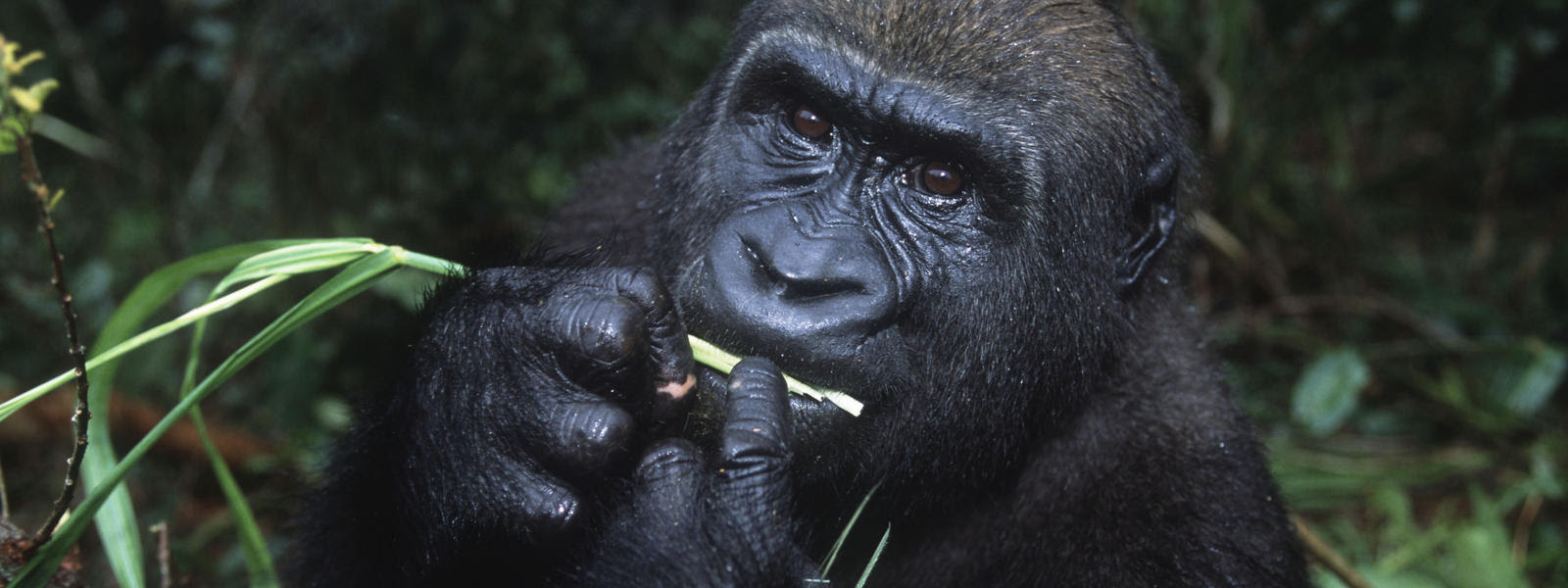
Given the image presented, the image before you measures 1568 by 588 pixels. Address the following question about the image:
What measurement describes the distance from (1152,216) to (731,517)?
1.59 metres

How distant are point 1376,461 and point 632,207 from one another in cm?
409

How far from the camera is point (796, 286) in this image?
2631 millimetres

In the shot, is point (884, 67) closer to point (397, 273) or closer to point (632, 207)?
point (632, 207)

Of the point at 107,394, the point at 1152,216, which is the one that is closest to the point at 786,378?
the point at 1152,216

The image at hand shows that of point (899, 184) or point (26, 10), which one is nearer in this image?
point (899, 184)

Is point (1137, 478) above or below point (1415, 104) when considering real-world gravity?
above

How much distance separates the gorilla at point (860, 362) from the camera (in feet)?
8.46

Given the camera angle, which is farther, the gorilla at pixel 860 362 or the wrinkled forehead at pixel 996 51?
the wrinkled forehead at pixel 996 51

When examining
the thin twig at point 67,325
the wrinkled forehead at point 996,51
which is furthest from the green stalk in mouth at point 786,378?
the thin twig at point 67,325

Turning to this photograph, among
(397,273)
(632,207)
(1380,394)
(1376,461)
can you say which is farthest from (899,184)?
(1380,394)

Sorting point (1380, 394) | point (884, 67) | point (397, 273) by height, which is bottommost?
point (1380, 394)

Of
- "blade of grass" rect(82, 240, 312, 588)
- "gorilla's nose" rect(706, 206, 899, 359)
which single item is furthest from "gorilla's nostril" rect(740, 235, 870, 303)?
"blade of grass" rect(82, 240, 312, 588)

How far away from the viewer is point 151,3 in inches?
280

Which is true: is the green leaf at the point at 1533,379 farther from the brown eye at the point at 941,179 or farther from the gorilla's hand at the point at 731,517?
the gorilla's hand at the point at 731,517
